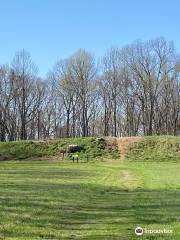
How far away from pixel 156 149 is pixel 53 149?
1449 centimetres

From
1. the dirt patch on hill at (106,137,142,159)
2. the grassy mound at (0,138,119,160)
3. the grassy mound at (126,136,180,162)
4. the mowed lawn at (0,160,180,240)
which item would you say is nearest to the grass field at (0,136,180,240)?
the mowed lawn at (0,160,180,240)

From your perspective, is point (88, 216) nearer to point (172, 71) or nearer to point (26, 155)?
point (26, 155)

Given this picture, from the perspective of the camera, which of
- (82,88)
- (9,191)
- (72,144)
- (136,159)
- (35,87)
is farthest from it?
(35,87)

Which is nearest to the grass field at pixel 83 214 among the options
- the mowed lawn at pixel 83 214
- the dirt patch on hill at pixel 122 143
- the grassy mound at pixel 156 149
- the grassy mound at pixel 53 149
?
the mowed lawn at pixel 83 214

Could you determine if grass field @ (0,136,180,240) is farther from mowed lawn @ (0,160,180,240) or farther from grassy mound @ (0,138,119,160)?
grassy mound @ (0,138,119,160)

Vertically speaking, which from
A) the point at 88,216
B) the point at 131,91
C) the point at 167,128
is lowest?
the point at 88,216

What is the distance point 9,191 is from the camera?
19.3 meters

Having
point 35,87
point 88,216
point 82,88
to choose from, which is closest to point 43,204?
point 88,216

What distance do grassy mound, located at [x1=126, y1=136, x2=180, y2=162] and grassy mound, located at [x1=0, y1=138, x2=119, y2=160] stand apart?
272cm

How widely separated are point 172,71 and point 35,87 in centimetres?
2952

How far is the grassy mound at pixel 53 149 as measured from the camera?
59.5 metres

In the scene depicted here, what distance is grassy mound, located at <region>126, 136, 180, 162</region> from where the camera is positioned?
187ft

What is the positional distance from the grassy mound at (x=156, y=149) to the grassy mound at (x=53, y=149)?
2723 millimetres

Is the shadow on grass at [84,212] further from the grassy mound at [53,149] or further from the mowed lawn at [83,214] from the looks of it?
the grassy mound at [53,149]
